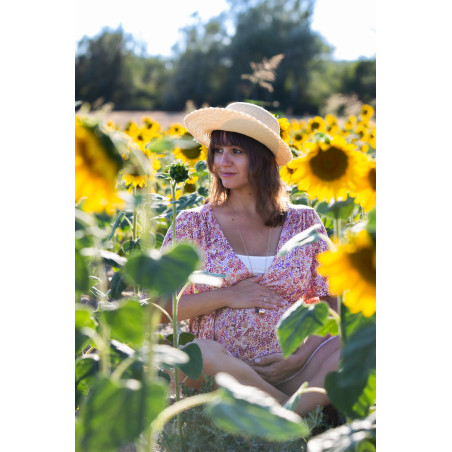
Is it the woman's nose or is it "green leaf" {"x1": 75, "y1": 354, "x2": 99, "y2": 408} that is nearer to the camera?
"green leaf" {"x1": 75, "y1": 354, "x2": 99, "y2": 408}

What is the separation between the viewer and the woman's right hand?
6.47 feet

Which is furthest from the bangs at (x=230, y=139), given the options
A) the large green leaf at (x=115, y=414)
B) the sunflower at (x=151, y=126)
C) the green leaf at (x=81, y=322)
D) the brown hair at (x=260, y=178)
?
the sunflower at (x=151, y=126)

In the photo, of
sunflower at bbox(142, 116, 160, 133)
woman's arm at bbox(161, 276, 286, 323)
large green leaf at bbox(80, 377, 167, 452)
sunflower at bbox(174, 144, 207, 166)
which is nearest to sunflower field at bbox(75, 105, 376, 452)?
large green leaf at bbox(80, 377, 167, 452)

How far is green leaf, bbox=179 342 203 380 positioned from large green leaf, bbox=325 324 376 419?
33 centimetres

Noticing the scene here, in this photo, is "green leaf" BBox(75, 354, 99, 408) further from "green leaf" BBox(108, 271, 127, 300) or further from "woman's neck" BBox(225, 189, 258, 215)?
"woman's neck" BBox(225, 189, 258, 215)

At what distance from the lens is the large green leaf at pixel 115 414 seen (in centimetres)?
73

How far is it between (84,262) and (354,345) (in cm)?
39

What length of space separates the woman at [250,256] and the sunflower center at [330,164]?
0.83 meters

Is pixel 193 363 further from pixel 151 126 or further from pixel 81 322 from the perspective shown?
pixel 151 126

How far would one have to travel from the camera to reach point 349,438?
83cm

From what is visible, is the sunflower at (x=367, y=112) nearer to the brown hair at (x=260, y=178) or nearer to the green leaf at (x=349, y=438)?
the brown hair at (x=260, y=178)

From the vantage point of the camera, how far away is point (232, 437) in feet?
5.36

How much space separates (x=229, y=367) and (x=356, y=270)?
1.05m
